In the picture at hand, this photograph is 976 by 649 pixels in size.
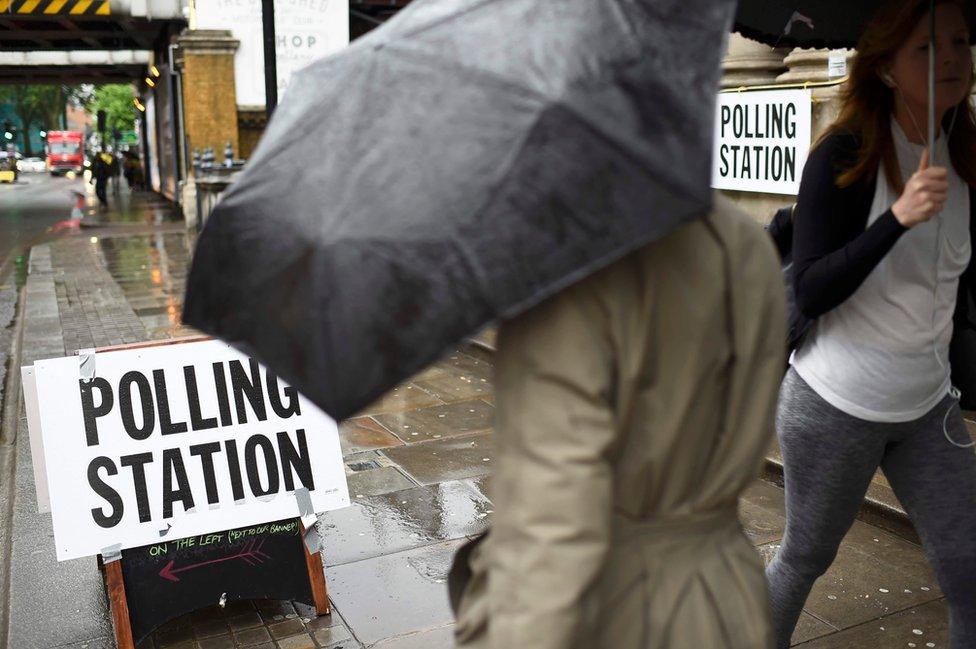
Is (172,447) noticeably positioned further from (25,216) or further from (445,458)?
(25,216)

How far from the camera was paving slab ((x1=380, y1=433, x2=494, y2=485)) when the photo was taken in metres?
6.04

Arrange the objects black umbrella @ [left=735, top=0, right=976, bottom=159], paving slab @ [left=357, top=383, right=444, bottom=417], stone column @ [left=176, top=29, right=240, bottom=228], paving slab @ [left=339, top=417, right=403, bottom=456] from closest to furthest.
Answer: black umbrella @ [left=735, top=0, right=976, bottom=159] → paving slab @ [left=339, top=417, right=403, bottom=456] → paving slab @ [left=357, top=383, right=444, bottom=417] → stone column @ [left=176, top=29, right=240, bottom=228]

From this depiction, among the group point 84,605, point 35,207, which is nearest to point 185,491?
point 84,605

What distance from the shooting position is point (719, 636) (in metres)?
1.62

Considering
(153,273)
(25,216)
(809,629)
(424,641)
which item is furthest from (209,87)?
(809,629)

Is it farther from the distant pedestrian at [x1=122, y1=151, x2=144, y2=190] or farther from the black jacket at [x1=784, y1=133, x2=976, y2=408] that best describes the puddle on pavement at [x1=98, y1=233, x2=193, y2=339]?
the distant pedestrian at [x1=122, y1=151, x2=144, y2=190]

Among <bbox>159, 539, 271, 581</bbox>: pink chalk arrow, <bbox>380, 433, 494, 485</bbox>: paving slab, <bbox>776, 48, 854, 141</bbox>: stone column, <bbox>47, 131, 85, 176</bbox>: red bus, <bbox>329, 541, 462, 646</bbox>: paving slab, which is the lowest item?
<bbox>47, 131, 85, 176</bbox>: red bus

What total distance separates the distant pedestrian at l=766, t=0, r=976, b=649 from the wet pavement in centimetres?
132

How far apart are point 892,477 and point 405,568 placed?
8.11 ft

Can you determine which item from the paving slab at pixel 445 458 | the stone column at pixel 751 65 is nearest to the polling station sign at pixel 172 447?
the paving slab at pixel 445 458

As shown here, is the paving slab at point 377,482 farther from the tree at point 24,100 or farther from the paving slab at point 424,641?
the tree at point 24,100

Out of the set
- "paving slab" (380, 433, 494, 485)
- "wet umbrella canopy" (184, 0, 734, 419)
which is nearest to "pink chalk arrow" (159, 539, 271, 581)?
"paving slab" (380, 433, 494, 485)

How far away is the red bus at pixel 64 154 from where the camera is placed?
8181cm

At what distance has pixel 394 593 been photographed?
4430mm
